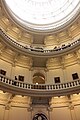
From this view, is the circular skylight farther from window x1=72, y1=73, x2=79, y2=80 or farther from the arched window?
the arched window

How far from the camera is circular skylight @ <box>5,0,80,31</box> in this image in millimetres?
22922

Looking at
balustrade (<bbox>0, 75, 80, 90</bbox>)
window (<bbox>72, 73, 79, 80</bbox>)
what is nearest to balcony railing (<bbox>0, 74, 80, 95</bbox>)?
balustrade (<bbox>0, 75, 80, 90</bbox>)

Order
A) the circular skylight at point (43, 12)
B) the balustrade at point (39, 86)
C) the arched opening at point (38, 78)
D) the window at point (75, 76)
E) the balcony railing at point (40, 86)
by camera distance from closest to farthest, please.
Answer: the balcony railing at point (40, 86) < the balustrade at point (39, 86) < the window at point (75, 76) < the arched opening at point (38, 78) < the circular skylight at point (43, 12)

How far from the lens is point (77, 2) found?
72.2 feet

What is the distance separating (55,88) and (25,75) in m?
4.40

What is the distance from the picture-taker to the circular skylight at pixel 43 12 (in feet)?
75.2

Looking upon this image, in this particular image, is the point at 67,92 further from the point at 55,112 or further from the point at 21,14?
the point at 21,14

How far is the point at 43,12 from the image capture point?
85.9ft

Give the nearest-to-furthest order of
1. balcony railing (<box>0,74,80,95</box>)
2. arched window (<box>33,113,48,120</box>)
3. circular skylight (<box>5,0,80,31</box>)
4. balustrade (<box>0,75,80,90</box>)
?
balcony railing (<box>0,74,80,95</box>) → balustrade (<box>0,75,80,90</box>) → arched window (<box>33,113,48,120</box>) → circular skylight (<box>5,0,80,31</box>)

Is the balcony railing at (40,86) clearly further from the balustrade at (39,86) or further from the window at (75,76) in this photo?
the window at (75,76)

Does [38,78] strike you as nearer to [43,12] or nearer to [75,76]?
[75,76]

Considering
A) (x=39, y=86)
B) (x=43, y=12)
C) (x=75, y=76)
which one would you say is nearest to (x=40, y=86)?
(x=39, y=86)

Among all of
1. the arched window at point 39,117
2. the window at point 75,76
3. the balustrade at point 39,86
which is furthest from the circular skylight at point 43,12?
the arched window at point 39,117

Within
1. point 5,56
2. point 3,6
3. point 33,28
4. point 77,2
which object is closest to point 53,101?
point 5,56
